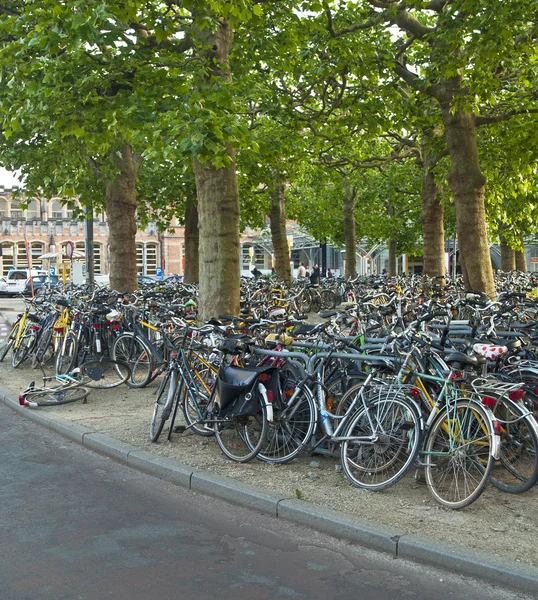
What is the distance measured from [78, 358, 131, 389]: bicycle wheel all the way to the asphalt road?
3.80m

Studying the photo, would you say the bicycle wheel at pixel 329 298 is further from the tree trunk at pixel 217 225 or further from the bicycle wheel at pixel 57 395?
the bicycle wheel at pixel 57 395

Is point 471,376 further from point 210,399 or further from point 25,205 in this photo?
point 25,205

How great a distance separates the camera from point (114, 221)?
51.1 feet

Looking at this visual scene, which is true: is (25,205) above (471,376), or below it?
above

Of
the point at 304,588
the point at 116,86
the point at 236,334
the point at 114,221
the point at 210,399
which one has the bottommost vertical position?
the point at 304,588

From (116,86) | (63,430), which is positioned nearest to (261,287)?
(116,86)

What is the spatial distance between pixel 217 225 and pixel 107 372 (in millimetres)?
2524

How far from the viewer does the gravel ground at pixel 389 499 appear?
4367 millimetres

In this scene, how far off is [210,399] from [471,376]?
7.77 ft

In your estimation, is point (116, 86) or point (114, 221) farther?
point (114, 221)

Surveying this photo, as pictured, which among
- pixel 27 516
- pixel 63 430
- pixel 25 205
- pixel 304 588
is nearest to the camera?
pixel 304 588

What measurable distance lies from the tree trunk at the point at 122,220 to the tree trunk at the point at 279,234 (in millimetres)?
9475

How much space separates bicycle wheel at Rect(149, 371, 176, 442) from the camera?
689cm

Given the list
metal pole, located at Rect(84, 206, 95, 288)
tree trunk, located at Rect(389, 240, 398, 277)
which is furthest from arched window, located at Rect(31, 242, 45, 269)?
metal pole, located at Rect(84, 206, 95, 288)
